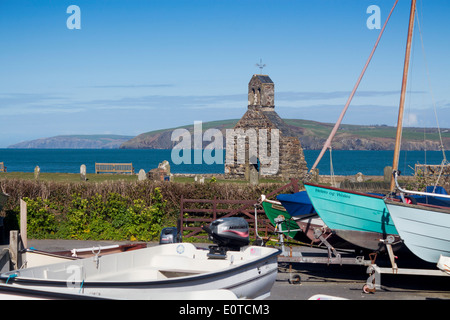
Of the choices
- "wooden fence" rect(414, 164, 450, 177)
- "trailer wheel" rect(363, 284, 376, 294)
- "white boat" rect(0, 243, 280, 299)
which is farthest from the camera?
"wooden fence" rect(414, 164, 450, 177)

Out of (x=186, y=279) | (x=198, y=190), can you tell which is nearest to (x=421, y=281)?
(x=186, y=279)

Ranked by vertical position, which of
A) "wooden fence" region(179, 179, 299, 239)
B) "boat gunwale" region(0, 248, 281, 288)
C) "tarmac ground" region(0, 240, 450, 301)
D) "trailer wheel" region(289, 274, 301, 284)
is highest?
"boat gunwale" region(0, 248, 281, 288)

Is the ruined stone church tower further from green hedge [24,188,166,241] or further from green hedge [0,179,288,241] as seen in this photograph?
green hedge [24,188,166,241]

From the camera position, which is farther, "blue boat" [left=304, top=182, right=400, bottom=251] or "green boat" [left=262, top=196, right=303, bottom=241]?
"green boat" [left=262, top=196, right=303, bottom=241]

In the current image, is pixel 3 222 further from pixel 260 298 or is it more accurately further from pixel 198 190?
pixel 260 298

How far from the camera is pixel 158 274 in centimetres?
1138

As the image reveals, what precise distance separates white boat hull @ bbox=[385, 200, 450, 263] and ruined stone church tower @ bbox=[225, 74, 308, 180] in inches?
1202

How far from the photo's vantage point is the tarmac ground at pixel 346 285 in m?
12.4

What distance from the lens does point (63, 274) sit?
32.9 feet

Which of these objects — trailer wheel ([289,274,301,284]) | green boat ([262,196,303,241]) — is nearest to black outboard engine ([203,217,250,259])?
trailer wheel ([289,274,301,284])

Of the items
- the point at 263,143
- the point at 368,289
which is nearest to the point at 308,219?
the point at 368,289

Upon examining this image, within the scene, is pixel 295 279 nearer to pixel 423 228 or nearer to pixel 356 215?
pixel 356 215

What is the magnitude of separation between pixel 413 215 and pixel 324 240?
234cm

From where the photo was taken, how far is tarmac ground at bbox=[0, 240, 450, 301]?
12352 mm
